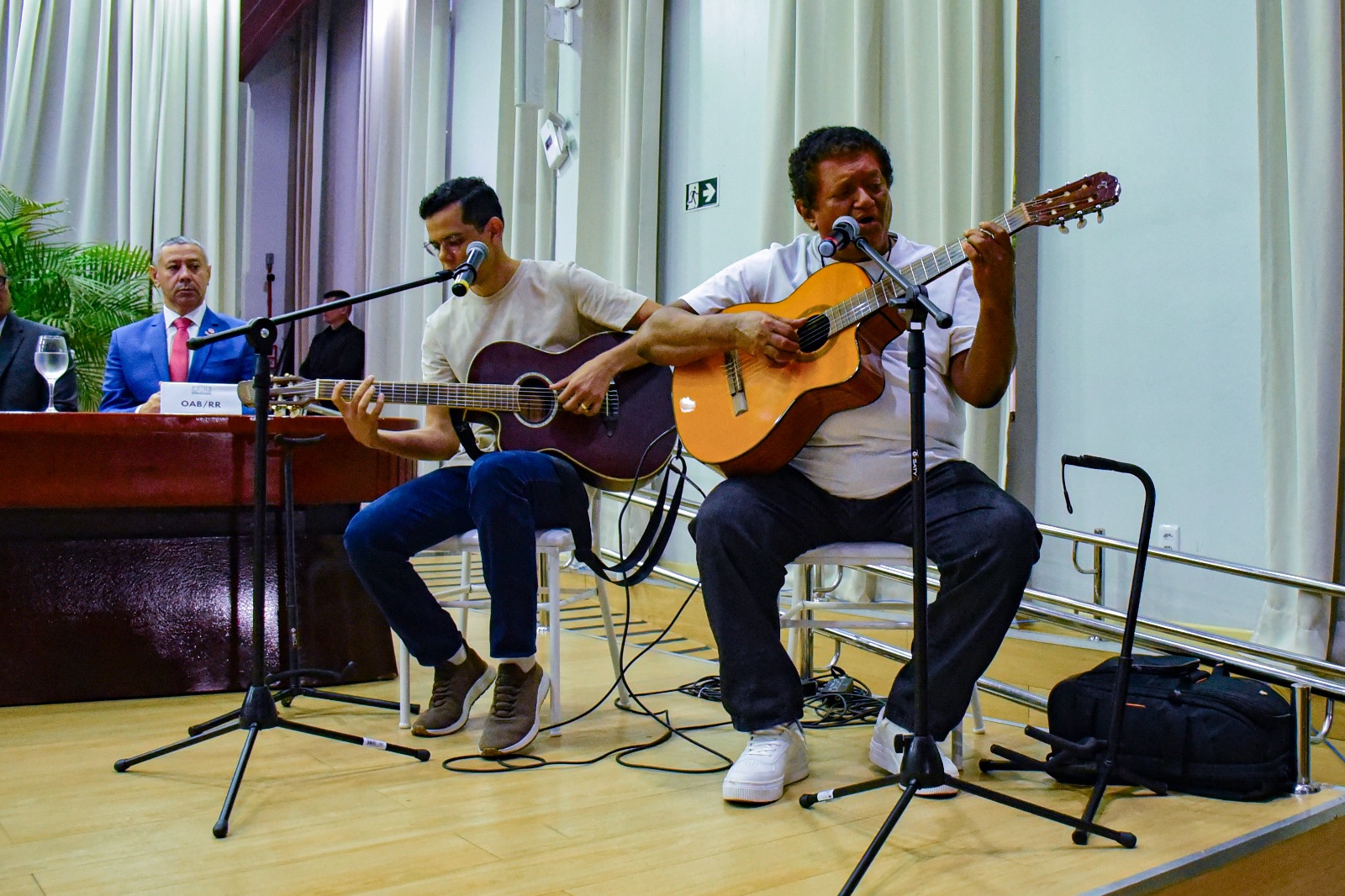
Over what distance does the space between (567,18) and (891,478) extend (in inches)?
144

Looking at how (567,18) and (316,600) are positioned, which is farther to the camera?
(567,18)

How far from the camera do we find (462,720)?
2451 mm

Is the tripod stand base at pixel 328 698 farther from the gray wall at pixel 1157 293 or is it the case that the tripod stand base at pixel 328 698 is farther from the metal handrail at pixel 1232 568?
the gray wall at pixel 1157 293

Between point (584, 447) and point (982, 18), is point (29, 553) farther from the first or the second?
point (982, 18)

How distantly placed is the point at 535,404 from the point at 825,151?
0.84 metres

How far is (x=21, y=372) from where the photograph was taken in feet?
12.2

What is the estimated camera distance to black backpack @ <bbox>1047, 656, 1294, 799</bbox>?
1.89m

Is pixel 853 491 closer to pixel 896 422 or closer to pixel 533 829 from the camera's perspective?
pixel 896 422

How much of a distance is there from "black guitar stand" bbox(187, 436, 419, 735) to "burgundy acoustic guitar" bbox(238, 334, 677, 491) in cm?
34

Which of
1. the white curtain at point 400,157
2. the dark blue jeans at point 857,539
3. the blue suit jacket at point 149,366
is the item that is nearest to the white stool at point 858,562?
the dark blue jeans at point 857,539

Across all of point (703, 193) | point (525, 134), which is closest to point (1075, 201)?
point (703, 193)

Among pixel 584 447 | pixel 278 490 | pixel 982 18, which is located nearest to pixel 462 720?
pixel 584 447

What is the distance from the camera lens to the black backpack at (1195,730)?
189 cm

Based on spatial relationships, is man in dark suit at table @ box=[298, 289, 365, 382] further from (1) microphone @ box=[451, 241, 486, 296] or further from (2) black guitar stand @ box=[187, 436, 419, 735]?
(1) microphone @ box=[451, 241, 486, 296]
